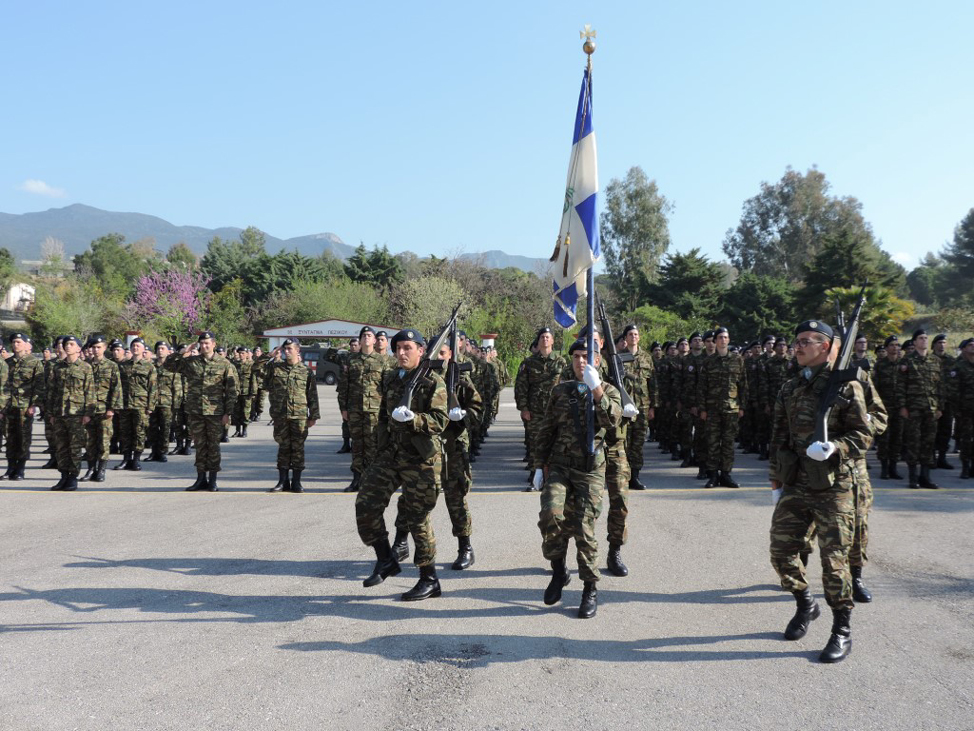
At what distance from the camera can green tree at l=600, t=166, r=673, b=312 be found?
58.3 meters

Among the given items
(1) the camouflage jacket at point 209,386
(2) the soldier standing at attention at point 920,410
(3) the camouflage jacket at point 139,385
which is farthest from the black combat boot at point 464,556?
(3) the camouflage jacket at point 139,385

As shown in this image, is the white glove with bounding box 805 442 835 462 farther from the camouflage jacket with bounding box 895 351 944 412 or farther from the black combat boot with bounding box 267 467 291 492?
the black combat boot with bounding box 267 467 291 492

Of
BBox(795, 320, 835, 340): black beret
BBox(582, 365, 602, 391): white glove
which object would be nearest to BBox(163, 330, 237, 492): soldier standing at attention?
BBox(582, 365, 602, 391): white glove

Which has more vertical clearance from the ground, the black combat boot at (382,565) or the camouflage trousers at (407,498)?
the camouflage trousers at (407,498)

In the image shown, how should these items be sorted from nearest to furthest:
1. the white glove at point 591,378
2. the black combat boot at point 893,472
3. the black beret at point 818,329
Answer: the black beret at point 818,329 → the white glove at point 591,378 → the black combat boot at point 893,472

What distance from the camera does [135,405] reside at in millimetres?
12289

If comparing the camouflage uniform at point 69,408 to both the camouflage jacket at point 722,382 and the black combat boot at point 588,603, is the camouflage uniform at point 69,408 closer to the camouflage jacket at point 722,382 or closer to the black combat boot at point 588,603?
the black combat boot at point 588,603

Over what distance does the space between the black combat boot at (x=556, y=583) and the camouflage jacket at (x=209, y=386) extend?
587 centimetres

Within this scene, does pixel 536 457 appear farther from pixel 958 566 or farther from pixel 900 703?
pixel 958 566

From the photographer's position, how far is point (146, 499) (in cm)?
941

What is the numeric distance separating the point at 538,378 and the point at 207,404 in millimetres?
4437

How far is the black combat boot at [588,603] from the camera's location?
5115 millimetres

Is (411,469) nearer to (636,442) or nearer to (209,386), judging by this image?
(636,442)

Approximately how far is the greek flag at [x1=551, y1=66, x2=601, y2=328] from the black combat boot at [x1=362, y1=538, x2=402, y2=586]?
2515 mm
